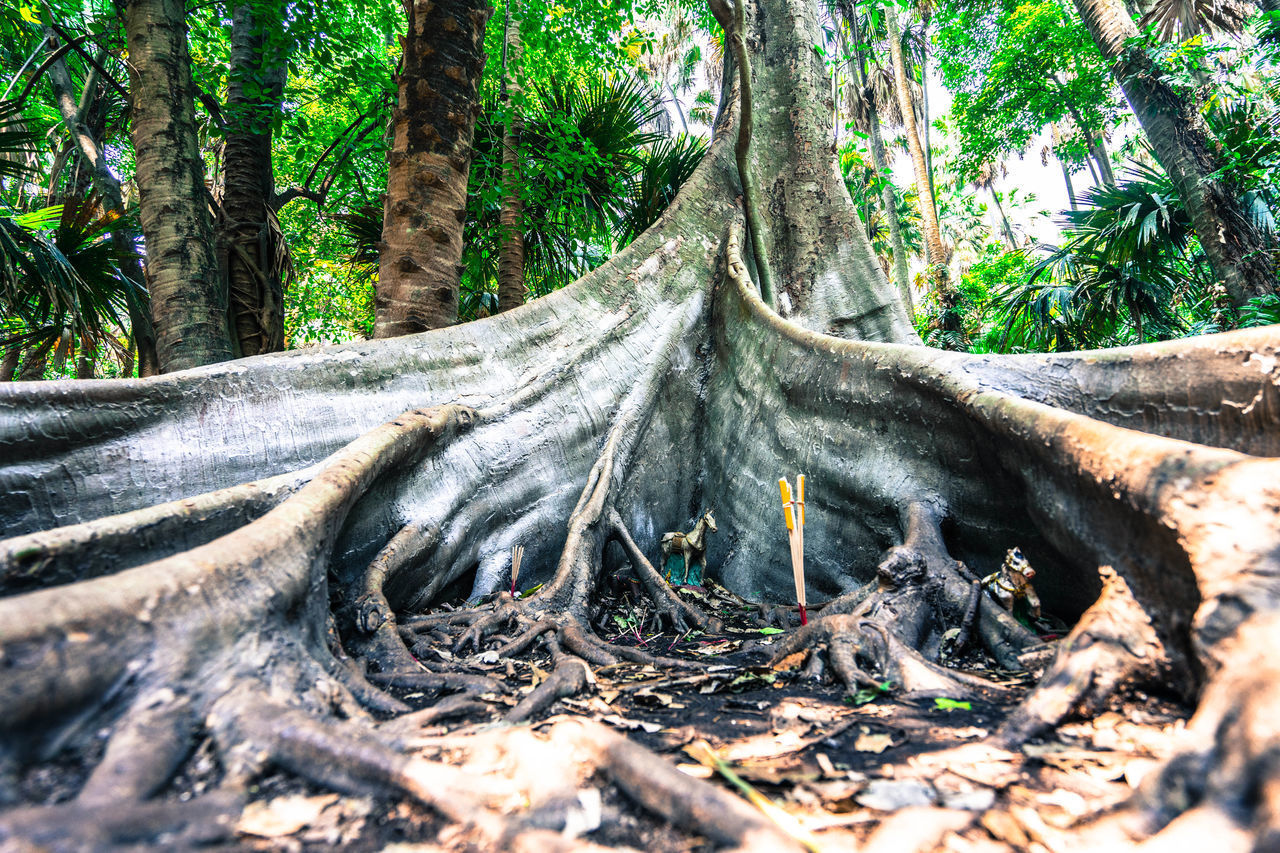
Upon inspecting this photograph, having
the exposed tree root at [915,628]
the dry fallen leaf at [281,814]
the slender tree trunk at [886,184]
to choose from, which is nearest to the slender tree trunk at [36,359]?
the dry fallen leaf at [281,814]

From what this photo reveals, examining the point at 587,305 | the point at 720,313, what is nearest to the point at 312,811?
the point at 587,305

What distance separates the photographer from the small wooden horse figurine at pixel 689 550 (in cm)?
366

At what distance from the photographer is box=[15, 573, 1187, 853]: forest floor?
1.02 metres

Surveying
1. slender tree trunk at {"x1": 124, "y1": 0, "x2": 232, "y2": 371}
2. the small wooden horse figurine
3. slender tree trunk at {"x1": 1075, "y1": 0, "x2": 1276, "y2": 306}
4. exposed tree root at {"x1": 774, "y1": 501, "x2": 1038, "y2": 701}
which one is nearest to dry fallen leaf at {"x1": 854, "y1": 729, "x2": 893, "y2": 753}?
exposed tree root at {"x1": 774, "y1": 501, "x2": 1038, "y2": 701}

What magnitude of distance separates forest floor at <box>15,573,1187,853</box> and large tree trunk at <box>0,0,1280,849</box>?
0.05 meters

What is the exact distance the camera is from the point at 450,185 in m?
3.73

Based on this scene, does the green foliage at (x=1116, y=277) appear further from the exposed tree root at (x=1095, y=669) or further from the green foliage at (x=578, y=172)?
the exposed tree root at (x=1095, y=669)

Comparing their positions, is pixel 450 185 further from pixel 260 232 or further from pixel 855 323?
pixel 855 323

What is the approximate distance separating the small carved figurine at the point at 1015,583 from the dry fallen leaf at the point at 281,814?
207 cm

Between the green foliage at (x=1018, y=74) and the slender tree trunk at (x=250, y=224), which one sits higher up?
the green foliage at (x=1018, y=74)

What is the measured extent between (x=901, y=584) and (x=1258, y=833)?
4.74ft

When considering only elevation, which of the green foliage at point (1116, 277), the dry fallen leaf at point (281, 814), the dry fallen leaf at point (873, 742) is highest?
the green foliage at point (1116, 277)

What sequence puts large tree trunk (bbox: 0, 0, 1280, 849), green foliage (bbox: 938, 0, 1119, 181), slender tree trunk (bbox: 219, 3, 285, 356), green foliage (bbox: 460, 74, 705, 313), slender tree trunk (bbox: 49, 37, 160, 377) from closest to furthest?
large tree trunk (bbox: 0, 0, 1280, 849)
slender tree trunk (bbox: 219, 3, 285, 356)
slender tree trunk (bbox: 49, 37, 160, 377)
green foliage (bbox: 460, 74, 705, 313)
green foliage (bbox: 938, 0, 1119, 181)

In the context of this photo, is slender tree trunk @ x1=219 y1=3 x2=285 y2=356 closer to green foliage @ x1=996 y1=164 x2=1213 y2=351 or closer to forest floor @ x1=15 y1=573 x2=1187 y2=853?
forest floor @ x1=15 y1=573 x2=1187 y2=853
